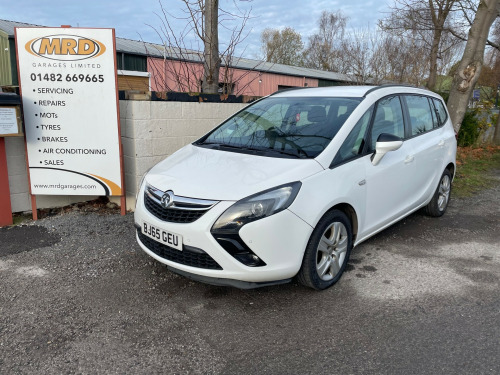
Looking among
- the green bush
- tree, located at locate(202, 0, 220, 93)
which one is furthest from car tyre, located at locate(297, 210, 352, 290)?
the green bush

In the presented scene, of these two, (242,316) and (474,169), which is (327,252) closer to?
(242,316)

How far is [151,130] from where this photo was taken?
5.18 m

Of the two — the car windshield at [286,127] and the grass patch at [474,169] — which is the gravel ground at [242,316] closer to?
the car windshield at [286,127]

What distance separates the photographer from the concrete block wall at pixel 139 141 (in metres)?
4.97

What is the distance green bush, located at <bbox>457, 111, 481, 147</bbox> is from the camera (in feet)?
38.8

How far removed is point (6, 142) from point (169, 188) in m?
2.97

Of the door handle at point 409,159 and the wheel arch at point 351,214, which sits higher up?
the door handle at point 409,159

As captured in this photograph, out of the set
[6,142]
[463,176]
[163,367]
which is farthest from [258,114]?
[463,176]

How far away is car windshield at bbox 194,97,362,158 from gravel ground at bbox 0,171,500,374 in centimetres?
120

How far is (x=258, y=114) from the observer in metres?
4.27

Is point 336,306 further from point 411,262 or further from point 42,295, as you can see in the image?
point 42,295

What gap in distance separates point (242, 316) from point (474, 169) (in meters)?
7.86

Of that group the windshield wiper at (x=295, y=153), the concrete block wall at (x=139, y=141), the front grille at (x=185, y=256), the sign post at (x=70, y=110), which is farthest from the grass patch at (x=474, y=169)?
the sign post at (x=70, y=110)

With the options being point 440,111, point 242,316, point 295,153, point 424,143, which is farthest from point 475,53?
point 242,316
